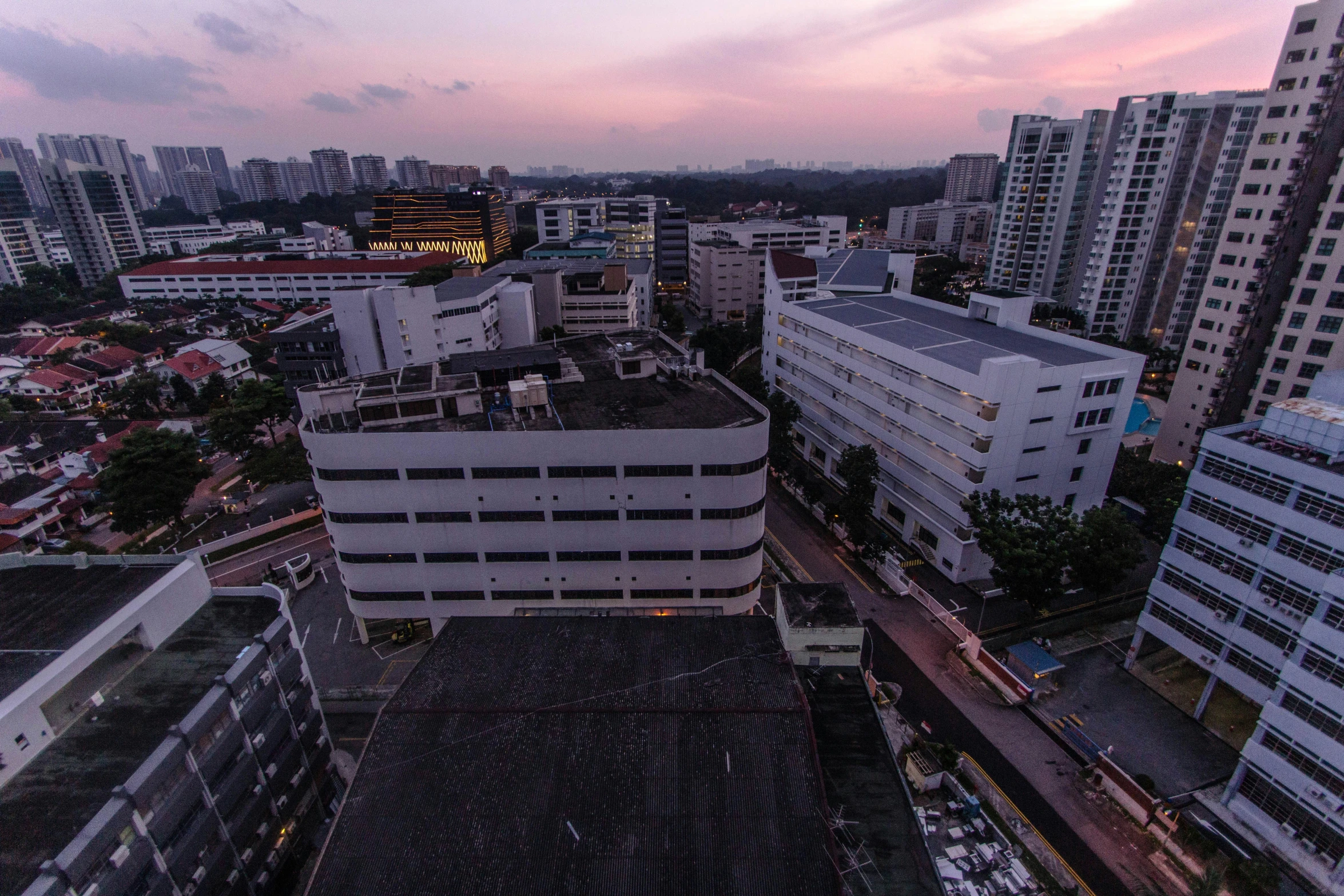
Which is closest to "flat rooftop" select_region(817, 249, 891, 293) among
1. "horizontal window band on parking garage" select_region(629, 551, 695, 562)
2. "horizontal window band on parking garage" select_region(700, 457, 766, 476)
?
"horizontal window band on parking garage" select_region(700, 457, 766, 476)

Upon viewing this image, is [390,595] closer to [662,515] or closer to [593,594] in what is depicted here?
[593,594]

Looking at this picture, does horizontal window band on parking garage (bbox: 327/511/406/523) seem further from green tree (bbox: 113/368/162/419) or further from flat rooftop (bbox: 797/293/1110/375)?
green tree (bbox: 113/368/162/419)

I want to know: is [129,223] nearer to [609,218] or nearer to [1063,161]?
[609,218]

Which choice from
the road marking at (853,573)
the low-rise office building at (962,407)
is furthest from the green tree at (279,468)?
the low-rise office building at (962,407)

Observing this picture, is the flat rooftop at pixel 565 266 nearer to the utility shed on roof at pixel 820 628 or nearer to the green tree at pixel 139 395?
the green tree at pixel 139 395

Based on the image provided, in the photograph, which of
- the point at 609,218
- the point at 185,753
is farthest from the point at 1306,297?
the point at 609,218

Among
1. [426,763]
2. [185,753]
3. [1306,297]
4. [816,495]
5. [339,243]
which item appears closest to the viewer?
[185,753]

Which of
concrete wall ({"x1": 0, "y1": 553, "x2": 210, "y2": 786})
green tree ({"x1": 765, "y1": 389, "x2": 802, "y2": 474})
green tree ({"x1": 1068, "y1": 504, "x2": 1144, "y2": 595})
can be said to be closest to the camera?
concrete wall ({"x1": 0, "y1": 553, "x2": 210, "y2": 786})
